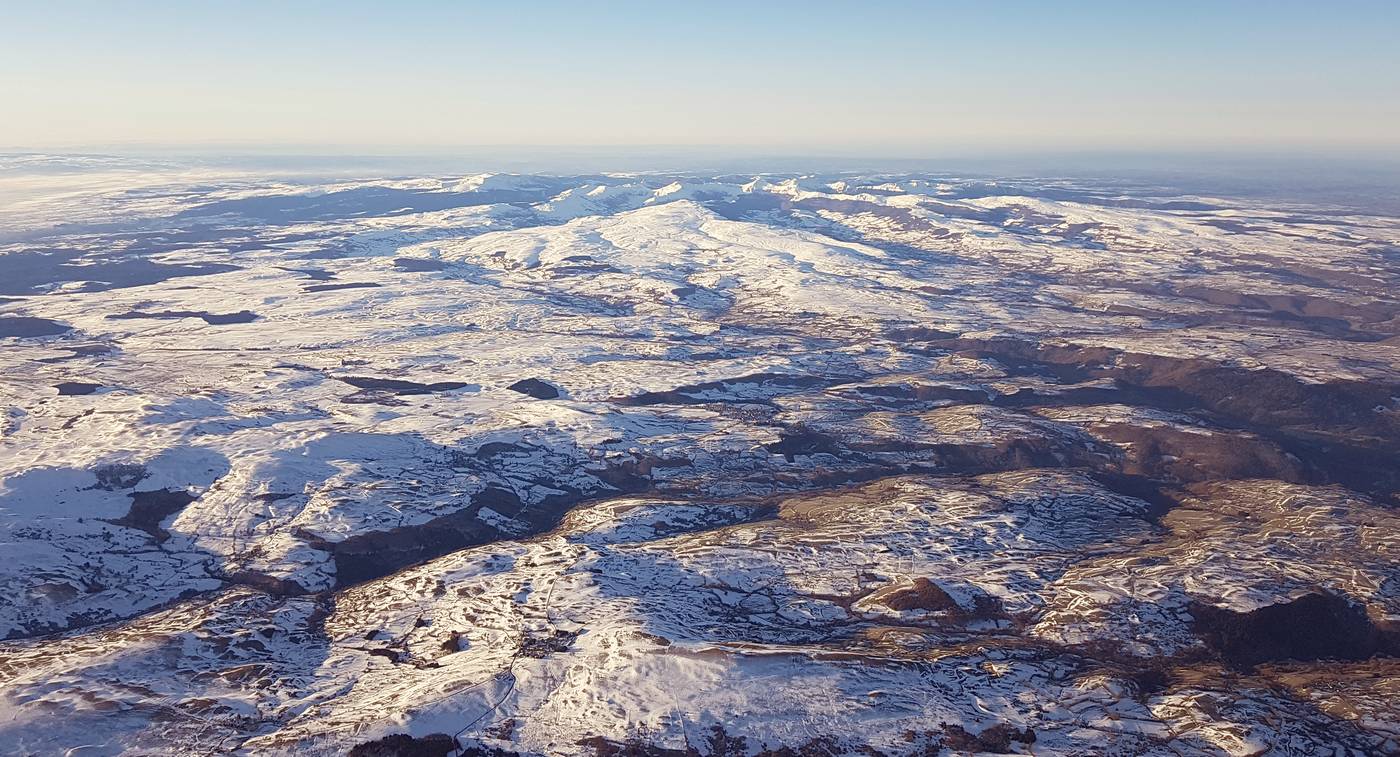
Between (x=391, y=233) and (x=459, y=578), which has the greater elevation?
(x=391, y=233)

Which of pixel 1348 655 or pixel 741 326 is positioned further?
pixel 741 326

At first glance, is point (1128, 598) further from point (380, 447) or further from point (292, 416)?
point (292, 416)

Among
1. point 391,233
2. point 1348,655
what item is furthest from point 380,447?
point 391,233

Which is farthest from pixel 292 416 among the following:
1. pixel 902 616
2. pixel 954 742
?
pixel 954 742

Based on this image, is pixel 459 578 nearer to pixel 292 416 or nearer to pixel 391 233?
pixel 292 416

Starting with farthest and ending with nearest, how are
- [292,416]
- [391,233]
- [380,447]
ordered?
1. [391,233]
2. [292,416]
3. [380,447]

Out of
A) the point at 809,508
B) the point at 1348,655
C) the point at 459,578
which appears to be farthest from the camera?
the point at 809,508
